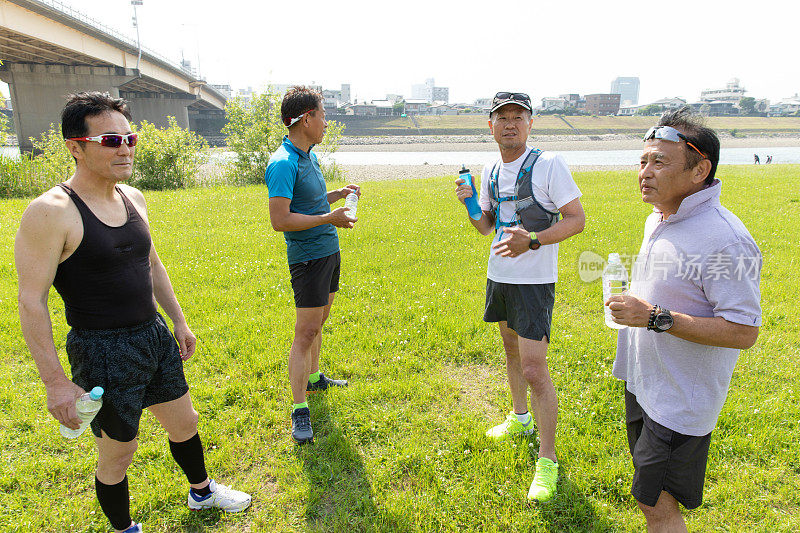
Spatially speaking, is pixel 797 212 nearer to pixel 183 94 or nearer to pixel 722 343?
pixel 722 343

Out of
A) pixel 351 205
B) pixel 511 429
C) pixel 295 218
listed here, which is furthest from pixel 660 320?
pixel 295 218

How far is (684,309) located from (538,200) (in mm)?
1367

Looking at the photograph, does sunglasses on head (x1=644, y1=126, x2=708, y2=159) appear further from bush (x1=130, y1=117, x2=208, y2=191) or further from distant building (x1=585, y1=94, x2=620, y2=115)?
distant building (x1=585, y1=94, x2=620, y2=115)

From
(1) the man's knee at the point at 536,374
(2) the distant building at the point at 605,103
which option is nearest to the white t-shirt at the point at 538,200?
(1) the man's knee at the point at 536,374

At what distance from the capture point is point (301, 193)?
3.83m

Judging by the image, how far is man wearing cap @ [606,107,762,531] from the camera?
1.96 meters

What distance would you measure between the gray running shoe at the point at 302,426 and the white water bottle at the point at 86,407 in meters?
1.79

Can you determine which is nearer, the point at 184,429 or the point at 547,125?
→ the point at 184,429

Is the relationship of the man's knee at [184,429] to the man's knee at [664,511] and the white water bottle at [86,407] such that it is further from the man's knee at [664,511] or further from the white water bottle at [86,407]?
the man's knee at [664,511]

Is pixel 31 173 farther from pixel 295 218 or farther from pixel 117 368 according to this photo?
pixel 117 368

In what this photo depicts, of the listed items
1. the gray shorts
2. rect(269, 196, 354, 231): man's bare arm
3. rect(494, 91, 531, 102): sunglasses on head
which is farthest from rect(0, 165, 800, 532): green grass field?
rect(269, 196, 354, 231): man's bare arm

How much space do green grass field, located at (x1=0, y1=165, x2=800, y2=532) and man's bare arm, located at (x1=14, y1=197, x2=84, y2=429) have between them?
4.58ft

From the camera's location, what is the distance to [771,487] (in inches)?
131

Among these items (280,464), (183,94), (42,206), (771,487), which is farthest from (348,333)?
(183,94)
